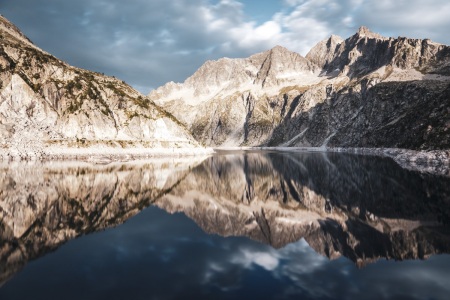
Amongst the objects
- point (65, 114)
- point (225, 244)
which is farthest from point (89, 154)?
point (225, 244)

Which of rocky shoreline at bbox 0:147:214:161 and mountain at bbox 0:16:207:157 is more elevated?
mountain at bbox 0:16:207:157

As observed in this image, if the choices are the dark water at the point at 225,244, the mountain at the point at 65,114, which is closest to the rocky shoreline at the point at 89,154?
the mountain at the point at 65,114

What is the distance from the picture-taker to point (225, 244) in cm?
2880

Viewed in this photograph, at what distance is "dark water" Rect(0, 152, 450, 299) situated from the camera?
19094 mm

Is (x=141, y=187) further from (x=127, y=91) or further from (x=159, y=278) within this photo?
(x=127, y=91)

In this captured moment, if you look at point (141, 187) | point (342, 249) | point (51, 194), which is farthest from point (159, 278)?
point (141, 187)

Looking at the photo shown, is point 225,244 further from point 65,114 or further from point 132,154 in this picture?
point 65,114

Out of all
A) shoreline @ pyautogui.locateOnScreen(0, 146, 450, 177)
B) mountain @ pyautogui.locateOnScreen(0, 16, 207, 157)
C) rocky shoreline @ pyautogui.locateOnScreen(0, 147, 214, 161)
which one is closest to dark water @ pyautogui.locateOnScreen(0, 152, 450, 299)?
shoreline @ pyautogui.locateOnScreen(0, 146, 450, 177)

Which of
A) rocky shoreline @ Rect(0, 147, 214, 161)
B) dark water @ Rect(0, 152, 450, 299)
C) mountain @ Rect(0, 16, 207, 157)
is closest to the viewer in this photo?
dark water @ Rect(0, 152, 450, 299)

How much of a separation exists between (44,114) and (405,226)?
6121 inches

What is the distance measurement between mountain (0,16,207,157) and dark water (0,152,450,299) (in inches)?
3880

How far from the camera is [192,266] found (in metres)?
23.1

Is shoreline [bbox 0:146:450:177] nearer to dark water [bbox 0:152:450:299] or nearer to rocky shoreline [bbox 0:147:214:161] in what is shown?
rocky shoreline [bbox 0:147:214:161]

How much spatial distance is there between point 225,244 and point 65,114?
491 feet
